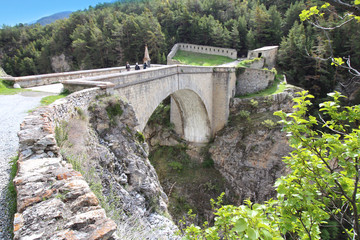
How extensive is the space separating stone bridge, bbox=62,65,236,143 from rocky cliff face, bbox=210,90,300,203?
5.37 feet

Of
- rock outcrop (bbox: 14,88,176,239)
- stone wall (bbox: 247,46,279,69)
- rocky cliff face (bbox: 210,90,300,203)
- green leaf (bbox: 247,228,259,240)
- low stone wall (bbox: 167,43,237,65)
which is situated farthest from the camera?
low stone wall (bbox: 167,43,237,65)

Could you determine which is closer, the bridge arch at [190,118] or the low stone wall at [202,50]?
the bridge arch at [190,118]

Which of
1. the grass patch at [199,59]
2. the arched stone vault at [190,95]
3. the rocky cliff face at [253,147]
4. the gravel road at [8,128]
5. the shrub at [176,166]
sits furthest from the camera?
the grass patch at [199,59]

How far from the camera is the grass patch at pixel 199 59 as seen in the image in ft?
103

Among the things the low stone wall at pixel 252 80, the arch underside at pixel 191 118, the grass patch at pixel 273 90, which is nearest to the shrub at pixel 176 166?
the arch underside at pixel 191 118

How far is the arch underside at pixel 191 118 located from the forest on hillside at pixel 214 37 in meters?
12.8

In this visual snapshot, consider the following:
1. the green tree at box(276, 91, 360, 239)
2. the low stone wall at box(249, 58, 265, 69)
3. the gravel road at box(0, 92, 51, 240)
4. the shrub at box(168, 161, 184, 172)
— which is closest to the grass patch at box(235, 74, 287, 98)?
the low stone wall at box(249, 58, 265, 69)

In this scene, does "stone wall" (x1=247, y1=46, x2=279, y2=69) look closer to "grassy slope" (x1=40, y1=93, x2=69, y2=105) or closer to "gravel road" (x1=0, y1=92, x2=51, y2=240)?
"grassy slope" (x1=40, y1=93, x2=69, y2=105)

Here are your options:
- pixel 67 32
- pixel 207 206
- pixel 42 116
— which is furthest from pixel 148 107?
pixel 67 32

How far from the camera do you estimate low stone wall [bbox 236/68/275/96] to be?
23578mm

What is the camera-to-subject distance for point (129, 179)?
7.44 m

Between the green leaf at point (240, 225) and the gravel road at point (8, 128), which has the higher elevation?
the gravel road at point (8, 128)

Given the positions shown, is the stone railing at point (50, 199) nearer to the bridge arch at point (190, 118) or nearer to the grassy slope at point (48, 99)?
the grassy slope at point (48, 99)

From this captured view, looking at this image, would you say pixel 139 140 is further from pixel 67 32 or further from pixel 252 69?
pixel 67 32
